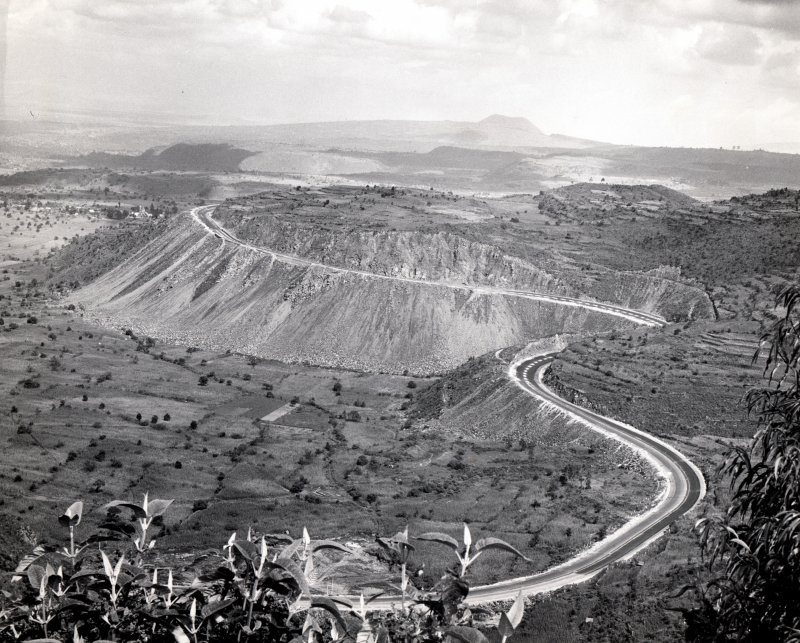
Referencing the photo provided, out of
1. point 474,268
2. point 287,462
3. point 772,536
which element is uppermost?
point 772,536

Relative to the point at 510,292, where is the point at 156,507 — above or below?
above

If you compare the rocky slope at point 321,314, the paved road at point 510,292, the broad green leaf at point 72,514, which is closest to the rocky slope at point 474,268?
the paved road at point 510,292

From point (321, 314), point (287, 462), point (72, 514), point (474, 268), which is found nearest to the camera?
point (72, 514)

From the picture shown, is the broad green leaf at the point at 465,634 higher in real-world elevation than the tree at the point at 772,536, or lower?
lower

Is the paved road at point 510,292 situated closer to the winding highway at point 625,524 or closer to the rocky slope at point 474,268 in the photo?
the rocky slope at point 474,268

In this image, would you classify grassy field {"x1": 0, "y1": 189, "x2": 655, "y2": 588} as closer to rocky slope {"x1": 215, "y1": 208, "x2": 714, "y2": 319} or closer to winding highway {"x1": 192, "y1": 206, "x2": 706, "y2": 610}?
winding highway {"x1": 192, "y1": 206, "x2": 706, "y2": 610}

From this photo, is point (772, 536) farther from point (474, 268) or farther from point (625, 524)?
point (474, 268)

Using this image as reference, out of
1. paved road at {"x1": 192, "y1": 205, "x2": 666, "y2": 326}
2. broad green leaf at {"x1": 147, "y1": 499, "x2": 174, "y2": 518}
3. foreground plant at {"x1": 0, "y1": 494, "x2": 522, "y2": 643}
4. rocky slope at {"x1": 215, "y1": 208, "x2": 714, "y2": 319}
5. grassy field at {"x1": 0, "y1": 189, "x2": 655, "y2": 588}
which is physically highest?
broad green leaf at {"x1": 147, "y1": 499, "x2": 174, "y2": 518}

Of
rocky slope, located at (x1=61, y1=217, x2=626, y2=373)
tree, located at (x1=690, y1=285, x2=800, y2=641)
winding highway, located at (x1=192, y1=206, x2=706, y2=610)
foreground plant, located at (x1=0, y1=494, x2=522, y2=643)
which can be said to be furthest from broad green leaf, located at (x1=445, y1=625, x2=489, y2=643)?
rocky slope, located at (x1=61, y1=217, x2=626, y2=373)

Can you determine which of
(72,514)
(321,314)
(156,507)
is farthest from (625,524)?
(321,314)
